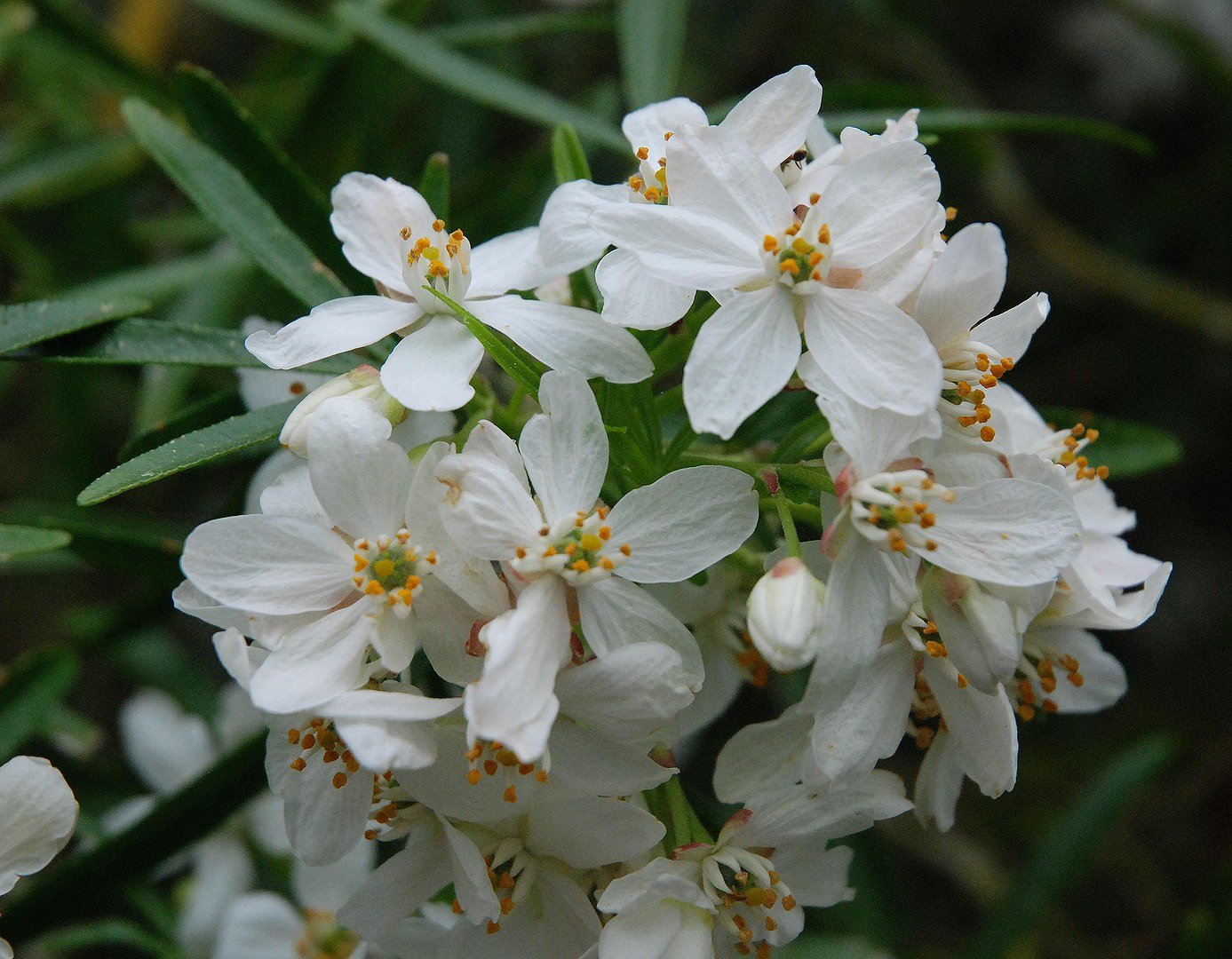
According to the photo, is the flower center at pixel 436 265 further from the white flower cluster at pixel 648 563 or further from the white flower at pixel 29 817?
the white flower at pixel 29 817

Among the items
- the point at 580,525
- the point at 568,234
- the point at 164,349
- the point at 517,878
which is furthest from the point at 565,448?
the point at 164,349

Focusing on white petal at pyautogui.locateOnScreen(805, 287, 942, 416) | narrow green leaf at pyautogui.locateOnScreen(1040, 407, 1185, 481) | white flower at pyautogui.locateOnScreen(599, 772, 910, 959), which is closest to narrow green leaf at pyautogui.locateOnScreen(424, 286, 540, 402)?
white petal at pyautogui.locateOnScreen(805, 287, 942, 416)

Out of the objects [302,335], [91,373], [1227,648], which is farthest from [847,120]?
[1227,648]

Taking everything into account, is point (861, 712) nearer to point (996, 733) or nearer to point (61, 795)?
point (996, 733)

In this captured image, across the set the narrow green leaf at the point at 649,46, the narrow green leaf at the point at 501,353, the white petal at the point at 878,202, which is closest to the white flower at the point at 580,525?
the narrow green leaf at the point at 501,353

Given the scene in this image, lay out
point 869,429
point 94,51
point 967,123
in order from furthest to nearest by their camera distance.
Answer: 1. point 94,51
2. point 967,123
3. point 869,429

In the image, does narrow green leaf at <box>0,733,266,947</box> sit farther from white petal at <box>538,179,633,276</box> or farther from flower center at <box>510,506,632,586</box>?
white petal at <box>538,179,633,276</box>

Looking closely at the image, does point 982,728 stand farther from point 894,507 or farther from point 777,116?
point 777,116
